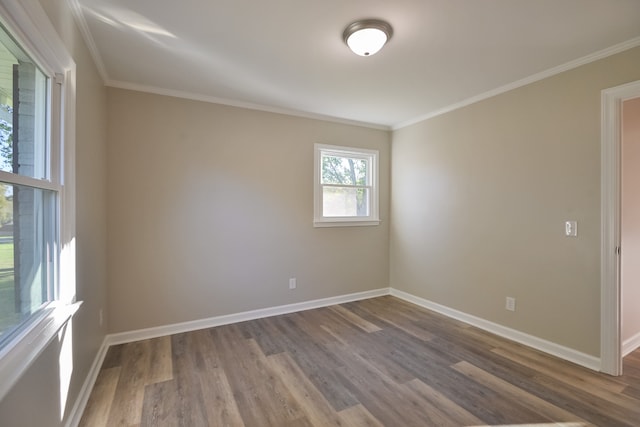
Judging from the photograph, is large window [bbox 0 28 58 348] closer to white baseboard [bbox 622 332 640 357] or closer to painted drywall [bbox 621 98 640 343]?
painted drywall [bbox 621 98 640 343]

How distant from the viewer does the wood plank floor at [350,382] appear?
6.12 ft

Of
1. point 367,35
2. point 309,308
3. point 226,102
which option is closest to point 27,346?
point 367,35

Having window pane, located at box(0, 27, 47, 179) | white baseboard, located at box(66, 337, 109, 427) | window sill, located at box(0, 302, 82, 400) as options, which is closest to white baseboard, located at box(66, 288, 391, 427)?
white baseboard, located at box(66, 337, 109, 427)

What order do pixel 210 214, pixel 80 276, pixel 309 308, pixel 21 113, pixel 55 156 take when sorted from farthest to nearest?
1. pixel 309 308
2. pixel 210 214
3. pixel 80 276
4. pixel 55 156
5. pixel 21 113

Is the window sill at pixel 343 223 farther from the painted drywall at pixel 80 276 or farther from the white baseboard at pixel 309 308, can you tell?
the painted drywall at pixel 80 276

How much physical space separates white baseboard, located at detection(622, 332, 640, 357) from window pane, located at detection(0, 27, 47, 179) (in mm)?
4495

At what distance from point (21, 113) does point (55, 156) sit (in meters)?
0.33

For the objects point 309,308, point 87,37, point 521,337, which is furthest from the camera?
point 309,308

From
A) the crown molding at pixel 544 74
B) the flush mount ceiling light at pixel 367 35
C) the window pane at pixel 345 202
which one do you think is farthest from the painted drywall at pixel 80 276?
the crown molding at pixel 544 74

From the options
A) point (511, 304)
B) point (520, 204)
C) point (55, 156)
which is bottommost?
point (511, 304)

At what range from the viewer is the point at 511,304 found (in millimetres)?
2971

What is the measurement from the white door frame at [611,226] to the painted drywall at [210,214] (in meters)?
2.60

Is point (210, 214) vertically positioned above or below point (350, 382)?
above

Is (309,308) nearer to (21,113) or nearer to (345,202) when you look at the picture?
(345,202)
